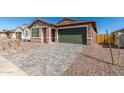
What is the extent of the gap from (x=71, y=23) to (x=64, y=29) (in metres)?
0.63

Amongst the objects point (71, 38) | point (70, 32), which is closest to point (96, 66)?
point (71, 38)

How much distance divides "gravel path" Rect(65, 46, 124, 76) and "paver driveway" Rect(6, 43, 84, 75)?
15.8 inches

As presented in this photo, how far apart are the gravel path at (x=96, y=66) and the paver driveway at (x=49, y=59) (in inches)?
15.8

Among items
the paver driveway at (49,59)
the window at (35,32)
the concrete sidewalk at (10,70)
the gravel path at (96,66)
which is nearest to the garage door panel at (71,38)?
the paver driveway at (49,59)

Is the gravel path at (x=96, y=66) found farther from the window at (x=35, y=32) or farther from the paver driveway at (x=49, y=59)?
the window at (x=35, y=32)

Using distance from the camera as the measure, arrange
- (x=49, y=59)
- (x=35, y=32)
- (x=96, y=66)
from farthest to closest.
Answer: (x=35, y=32)
(x=49, y=59)
(x=96, y=66)

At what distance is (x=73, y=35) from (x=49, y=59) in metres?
2.33

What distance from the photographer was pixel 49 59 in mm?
6938

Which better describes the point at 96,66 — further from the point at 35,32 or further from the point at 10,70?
the point at 35,32

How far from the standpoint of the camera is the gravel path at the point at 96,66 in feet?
16.9

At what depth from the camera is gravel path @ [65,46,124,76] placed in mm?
5156
